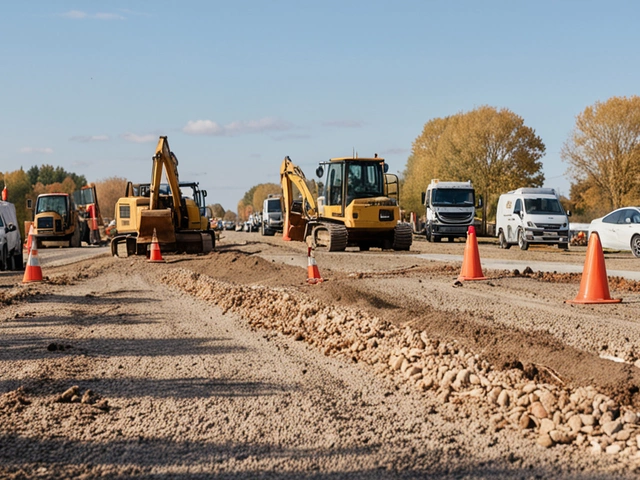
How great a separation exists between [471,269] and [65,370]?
872 centimetres

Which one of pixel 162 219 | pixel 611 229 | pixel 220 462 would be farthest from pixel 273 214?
pixel 220 462

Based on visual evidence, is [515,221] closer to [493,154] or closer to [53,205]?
[53,205]

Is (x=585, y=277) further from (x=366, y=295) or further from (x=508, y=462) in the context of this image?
(x=508, y=462)

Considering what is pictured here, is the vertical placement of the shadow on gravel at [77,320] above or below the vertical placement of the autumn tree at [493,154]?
below

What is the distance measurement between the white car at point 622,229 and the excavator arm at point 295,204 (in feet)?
33.1

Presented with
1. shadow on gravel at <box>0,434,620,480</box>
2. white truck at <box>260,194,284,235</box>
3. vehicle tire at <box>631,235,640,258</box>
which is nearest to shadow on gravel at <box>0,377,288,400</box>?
shadow on gravel at <box>0,434,620,480</box>

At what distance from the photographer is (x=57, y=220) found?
42906 mm

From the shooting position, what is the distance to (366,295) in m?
12.6

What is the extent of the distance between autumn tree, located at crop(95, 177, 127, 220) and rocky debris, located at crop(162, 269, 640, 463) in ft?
434

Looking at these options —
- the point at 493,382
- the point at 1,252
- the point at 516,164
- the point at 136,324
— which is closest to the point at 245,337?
the point at 136,324

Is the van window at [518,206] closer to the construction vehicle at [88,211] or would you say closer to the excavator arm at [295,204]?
the excavator arm at [295,204]

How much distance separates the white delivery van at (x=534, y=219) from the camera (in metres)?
31.5

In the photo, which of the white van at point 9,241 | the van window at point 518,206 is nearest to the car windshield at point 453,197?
the van window at point 518,206

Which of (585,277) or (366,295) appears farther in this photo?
(366,295)
